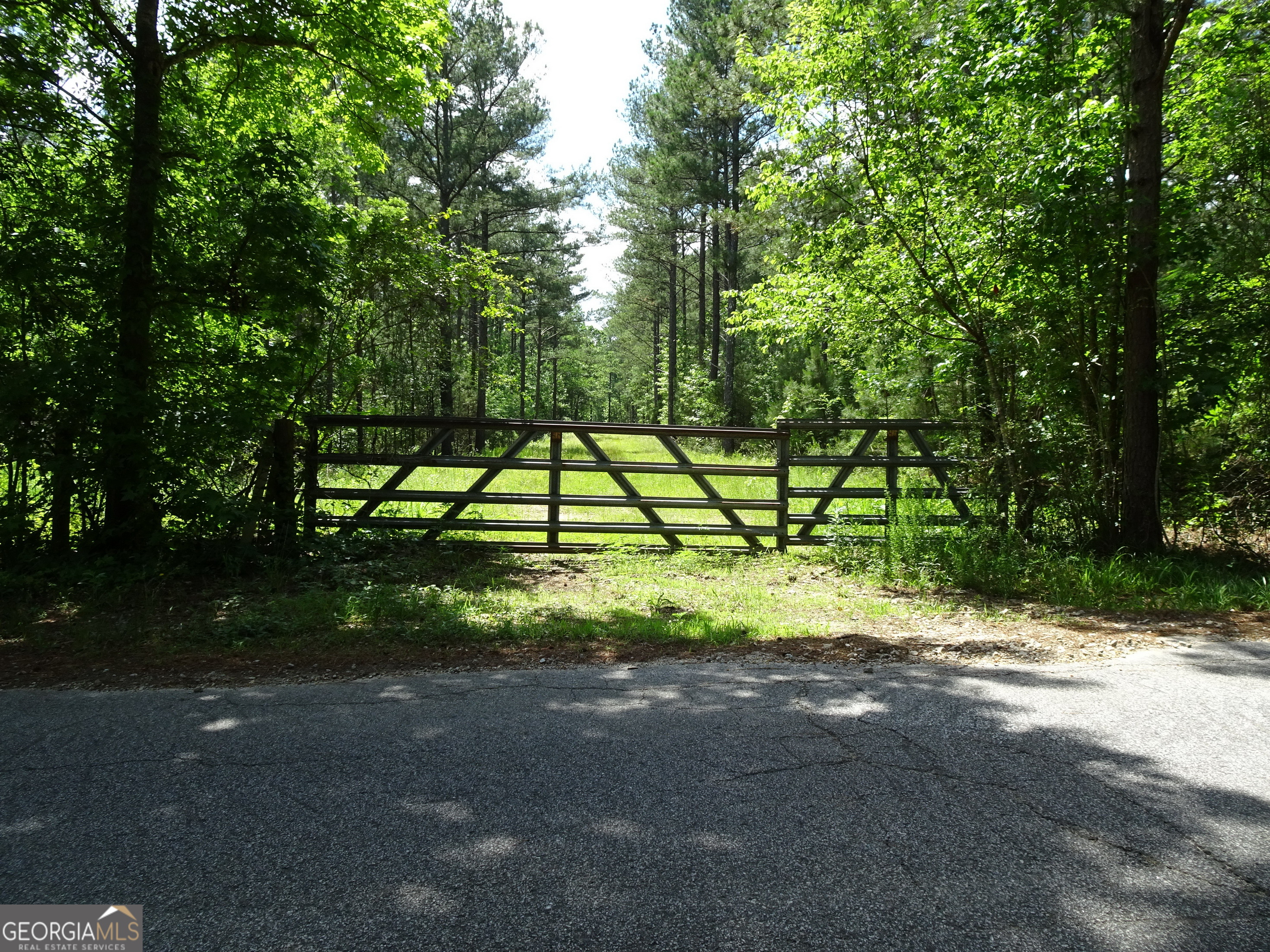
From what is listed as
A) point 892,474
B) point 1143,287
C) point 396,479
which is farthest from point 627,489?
point 1143,287

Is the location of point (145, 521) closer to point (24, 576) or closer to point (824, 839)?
point (24, 576)

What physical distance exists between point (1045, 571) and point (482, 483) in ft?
20.8

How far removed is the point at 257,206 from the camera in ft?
24.3

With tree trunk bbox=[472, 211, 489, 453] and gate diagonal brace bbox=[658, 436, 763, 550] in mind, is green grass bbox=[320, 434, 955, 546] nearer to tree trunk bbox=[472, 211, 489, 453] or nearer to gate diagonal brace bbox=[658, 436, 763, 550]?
gate diagonal brace bbox=[658, 436, 763, 550]

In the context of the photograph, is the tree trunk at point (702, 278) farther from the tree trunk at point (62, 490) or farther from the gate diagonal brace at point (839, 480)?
the tree trunk at point (62, 490)

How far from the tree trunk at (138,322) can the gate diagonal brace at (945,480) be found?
337 inches

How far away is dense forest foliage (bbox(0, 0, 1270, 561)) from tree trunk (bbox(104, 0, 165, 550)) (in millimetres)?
29

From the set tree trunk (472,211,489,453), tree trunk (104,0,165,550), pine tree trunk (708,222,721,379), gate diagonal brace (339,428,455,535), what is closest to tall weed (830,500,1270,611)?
gate diagonal brace (339,428,455,535)

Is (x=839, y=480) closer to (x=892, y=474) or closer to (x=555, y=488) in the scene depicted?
(x=892, y=474)

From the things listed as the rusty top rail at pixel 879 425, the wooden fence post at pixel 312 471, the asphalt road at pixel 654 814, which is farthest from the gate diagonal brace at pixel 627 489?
the asphalt road at pixel 654 814

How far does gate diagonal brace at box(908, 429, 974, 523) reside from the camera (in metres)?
9.32

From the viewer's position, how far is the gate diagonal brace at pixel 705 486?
9078 millimetres

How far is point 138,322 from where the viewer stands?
285 inches

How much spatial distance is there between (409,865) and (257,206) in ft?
22.5
